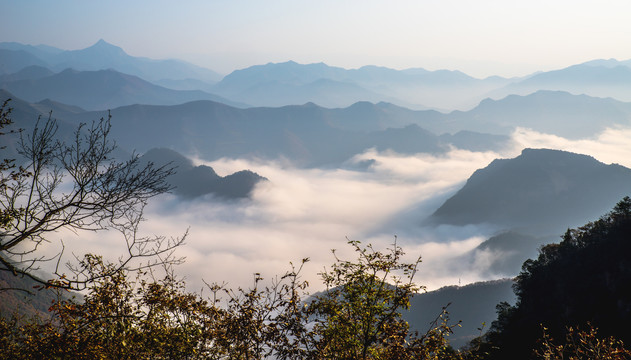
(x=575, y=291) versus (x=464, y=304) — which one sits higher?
(x=575, y=291)

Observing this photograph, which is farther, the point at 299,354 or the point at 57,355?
the point at 299,354

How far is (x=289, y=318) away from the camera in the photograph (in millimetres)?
12531

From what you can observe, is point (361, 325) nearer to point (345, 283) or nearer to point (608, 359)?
point (345, 283)

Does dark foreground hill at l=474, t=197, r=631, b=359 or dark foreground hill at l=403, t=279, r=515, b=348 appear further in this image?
dark foreground hill at l=403, t=279, r=515, b=348

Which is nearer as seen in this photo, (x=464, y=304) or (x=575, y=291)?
(x=575, y=291)

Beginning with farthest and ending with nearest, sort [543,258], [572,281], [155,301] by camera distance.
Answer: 1. [543,258]
2. [572,281]
3. [155,301]

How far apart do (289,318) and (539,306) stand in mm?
62082

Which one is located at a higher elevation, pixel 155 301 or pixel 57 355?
pixel 155 301

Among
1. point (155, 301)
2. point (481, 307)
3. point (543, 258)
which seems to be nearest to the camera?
point (155, 301)

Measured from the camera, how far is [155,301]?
43.9 feet

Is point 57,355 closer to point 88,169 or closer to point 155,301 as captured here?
point 155,301

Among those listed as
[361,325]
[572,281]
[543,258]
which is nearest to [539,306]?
[572,281]

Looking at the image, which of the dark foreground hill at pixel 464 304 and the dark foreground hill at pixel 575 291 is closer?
the dark foreground hill at pixel 575 291

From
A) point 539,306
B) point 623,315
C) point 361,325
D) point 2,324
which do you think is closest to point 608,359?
point 361,325
